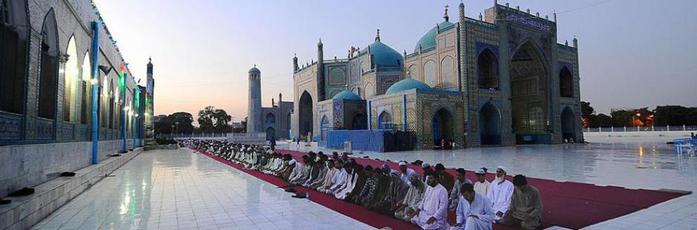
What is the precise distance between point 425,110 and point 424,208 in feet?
59.3

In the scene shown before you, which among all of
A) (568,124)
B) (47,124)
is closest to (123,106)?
(47,124)

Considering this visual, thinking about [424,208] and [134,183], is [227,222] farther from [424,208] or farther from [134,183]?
[134,183]

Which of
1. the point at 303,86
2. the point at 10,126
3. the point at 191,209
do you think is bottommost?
the point at 191,209

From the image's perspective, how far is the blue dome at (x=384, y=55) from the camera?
35500 mm

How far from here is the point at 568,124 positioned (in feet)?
101

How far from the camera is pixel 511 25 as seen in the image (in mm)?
26797

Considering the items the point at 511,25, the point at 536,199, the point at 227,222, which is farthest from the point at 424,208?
the point at 511,25

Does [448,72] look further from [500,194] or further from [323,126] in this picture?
[500,194]

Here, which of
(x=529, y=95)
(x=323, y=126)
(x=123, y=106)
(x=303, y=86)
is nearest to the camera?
(x=123, y=106)

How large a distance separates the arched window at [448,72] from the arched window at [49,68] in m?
21.5

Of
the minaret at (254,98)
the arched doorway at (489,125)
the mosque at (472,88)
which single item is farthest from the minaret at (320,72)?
the arched doorway at (489,125)

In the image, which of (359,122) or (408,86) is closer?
(408,86)

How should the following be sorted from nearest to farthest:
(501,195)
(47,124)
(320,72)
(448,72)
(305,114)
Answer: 1. (501,195)
2. (47,124)
3. (448,72)
4. (320,72)
5. (305,114)

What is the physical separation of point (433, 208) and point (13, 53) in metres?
6.15
